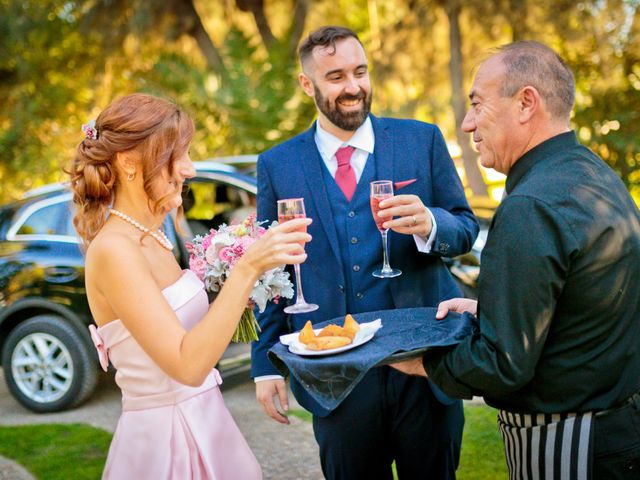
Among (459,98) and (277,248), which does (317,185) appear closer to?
(277,248)

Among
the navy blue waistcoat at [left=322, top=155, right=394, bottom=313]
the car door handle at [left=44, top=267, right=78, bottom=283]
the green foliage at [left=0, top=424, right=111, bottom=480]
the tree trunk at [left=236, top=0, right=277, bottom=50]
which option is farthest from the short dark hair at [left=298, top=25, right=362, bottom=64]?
the tree trunk at [left=236, top=0, right=277, bottom=50]

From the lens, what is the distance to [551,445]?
2.29 meters

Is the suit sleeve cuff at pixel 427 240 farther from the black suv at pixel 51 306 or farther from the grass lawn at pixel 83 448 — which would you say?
the black suv at pixel 51 306

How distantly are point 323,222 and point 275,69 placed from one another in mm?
12833

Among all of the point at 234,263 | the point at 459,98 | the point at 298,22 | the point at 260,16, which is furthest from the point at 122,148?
the point at 260,16

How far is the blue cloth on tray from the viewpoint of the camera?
2295 mm

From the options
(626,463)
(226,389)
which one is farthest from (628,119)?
(626,463)

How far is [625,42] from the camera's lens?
1283 centimetres

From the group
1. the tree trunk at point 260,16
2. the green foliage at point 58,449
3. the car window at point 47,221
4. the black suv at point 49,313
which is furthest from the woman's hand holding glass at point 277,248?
the tree trunk at point 260,16

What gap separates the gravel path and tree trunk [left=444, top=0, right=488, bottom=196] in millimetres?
9752

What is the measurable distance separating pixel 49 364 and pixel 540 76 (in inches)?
208

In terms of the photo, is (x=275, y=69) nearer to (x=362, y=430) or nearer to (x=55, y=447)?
(x=55, y=447)

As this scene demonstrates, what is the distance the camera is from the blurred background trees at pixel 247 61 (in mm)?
13617

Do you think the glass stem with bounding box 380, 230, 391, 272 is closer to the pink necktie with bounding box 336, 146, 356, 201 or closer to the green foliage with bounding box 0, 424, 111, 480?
the pink necktie with bounding box 336, 146, 356, 201
